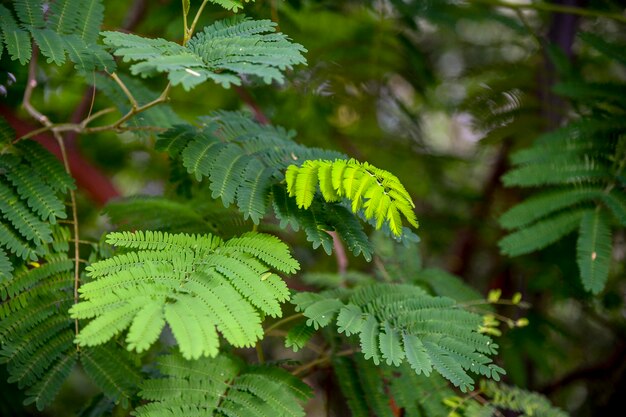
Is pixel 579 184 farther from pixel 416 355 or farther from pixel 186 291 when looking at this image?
pixel 186 291

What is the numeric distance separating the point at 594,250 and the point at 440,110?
198cm

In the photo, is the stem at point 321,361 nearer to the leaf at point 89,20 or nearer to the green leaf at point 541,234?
the green leaf at point 541,234

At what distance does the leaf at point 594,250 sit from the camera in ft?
4.98

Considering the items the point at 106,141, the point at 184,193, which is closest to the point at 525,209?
the point at 184,193

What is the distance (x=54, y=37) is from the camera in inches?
49.4

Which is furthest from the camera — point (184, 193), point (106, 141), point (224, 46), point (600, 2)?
point (106, 141)

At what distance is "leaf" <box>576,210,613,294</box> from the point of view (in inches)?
59.7

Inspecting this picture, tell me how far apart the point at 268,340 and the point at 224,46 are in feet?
7.23

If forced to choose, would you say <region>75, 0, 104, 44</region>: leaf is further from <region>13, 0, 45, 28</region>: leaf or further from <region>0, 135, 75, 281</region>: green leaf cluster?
<region>0, 135, 75, 281</region>: green leaf cluster

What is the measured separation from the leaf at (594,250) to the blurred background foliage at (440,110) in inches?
12.4

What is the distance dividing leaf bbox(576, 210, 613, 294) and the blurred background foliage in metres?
0.31

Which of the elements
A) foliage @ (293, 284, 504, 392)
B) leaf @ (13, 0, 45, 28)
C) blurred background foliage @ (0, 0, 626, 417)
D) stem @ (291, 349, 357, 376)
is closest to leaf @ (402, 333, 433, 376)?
foliage @ (293, 284, 504, 392)

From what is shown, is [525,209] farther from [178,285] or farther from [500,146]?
[500,146]

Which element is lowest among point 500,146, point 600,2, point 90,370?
point 500,146
